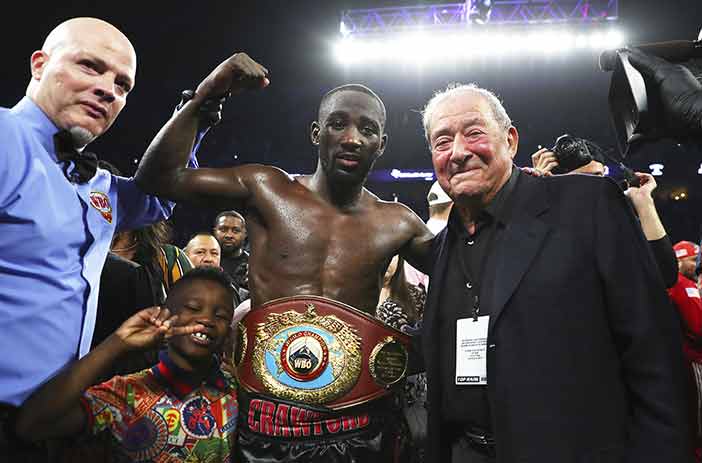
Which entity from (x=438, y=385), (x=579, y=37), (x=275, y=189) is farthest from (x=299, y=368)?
(x=579, y=37)

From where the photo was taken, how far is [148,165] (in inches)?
57.6

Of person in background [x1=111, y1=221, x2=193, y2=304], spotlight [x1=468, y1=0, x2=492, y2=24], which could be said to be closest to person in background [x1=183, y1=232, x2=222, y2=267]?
person in background [x1=111, y1=221, x2=193, y2=304]

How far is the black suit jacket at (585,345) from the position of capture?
102 centimetres

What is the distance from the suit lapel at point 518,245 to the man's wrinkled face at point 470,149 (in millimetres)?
96

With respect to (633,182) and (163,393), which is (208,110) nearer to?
(163,393)

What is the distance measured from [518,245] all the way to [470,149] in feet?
0.93

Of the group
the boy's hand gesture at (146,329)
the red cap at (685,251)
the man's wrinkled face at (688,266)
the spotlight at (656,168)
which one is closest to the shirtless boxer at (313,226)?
the boy's hand gesture at (146,329)

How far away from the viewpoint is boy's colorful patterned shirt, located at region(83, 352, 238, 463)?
1.30 meters

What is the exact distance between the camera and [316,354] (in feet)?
4.62

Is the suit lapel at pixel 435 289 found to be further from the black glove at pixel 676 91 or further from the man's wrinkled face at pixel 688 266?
the man's wrinkled face at pixel 688 266

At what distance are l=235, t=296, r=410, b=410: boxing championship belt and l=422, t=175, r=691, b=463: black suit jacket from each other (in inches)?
16.2

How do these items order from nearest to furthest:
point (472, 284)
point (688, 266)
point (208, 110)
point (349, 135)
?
point (472, 284) → point (208, 110) → point (349, 135) → point (688, 266)

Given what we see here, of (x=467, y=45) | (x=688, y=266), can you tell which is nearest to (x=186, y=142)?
(x=688, y=266)

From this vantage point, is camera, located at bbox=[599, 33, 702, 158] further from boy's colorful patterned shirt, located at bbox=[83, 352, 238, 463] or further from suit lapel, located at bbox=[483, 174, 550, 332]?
boy's colorful patterned shirt, located at bbox=[83, 352, 238, 463]
